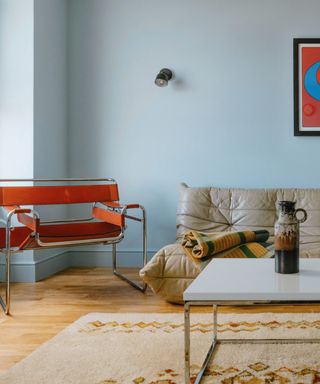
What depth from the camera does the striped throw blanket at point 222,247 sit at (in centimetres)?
267

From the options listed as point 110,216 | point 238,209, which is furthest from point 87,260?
point 238,209

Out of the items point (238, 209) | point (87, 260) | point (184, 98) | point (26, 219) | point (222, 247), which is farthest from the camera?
point (87, 260)

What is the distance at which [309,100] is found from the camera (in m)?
3.82

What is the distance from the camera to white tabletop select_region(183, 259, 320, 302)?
1461mm

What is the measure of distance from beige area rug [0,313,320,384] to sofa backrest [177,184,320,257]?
3.58 feet

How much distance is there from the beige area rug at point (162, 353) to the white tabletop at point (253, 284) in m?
0.33

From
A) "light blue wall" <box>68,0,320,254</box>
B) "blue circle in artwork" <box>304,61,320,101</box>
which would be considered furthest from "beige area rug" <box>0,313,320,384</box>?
"blue circle in artwork" <box>304,61,320,101</box>

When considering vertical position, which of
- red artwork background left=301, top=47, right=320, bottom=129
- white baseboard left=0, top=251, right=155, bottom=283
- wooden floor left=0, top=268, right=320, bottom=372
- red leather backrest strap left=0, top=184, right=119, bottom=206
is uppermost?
Answer: red artwork background left=301, top=47, right=320, bottom=129

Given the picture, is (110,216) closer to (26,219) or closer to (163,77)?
(26,219)

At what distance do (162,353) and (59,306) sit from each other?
1.01m

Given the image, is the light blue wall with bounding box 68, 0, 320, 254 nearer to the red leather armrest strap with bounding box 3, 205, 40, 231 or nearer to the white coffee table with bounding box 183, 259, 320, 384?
the red leather armrest strap with bounding box 3, 205, 40, 231

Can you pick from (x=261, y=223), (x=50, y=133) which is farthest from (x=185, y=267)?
(x=50, y=133)

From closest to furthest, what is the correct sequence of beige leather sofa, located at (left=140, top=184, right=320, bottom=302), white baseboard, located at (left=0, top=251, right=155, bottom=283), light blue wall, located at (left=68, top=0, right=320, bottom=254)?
beige leather sofa, located at (left=140, top=184, right=320, bottom=302)
white baseboard, located at (left=0, top=251, right=155, bottom=283)
light blue wall, located at (left=68, top=0, right=320, bottom=254)

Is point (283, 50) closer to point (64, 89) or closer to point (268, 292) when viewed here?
point (64, 89)
